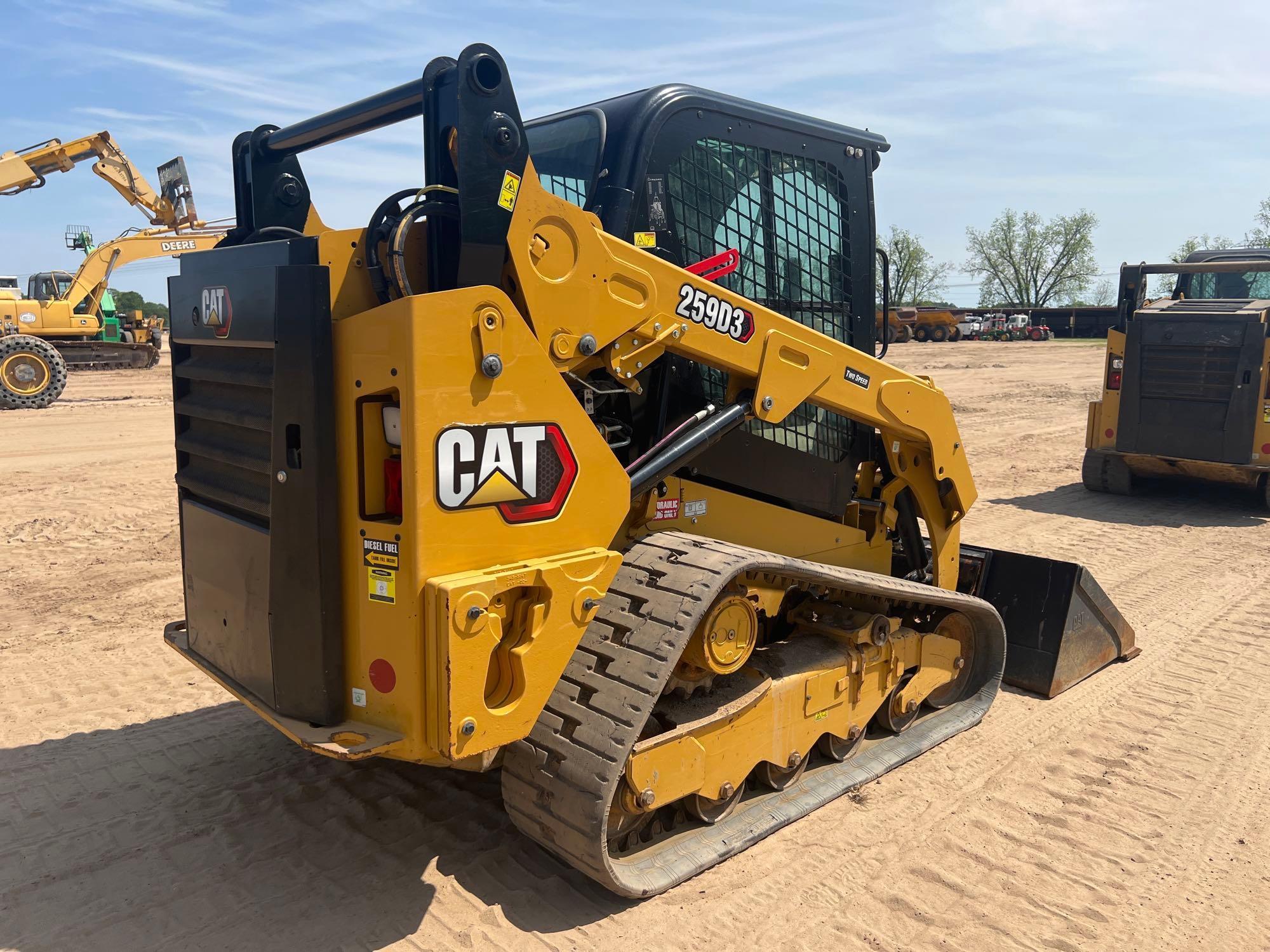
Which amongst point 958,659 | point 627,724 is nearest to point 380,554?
point 627,724

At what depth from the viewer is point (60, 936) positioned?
3.14m

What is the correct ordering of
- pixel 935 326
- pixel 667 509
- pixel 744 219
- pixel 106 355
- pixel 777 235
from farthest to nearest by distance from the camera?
1. pixel 935 326
2. pixel 106 355
3. pixel 777 235
4. pixel 744 219
5. pixel 667 509

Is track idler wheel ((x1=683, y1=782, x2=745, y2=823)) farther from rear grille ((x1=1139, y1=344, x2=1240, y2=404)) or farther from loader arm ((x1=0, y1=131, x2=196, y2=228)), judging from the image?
loader arm ((x1=0, y1=131, x2=196, y2=228))

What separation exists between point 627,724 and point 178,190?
82.1ft

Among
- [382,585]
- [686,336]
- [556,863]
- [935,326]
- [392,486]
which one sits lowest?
[556,863]

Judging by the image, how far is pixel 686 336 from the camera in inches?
137

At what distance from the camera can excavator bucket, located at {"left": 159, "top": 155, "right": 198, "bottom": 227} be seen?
23922 mm

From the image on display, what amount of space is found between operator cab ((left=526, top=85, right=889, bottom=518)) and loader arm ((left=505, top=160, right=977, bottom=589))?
8.6 inches

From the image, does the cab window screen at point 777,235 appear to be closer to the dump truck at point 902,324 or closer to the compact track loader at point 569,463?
the compact track loader at point 569,463

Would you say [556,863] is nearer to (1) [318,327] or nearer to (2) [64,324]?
(1) [318,327]

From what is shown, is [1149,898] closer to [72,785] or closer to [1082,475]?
[72,785]

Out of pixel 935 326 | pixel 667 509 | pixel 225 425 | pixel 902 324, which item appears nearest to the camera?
pixel 225 425

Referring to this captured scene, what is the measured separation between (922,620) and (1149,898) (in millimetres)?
1688

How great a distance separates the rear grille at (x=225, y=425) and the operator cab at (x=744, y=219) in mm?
1128
